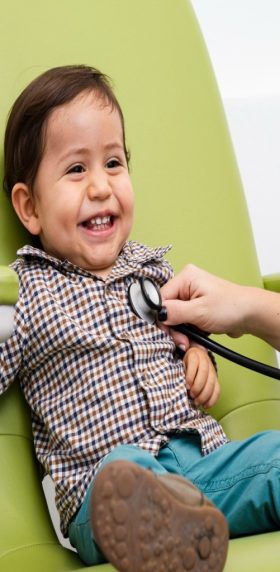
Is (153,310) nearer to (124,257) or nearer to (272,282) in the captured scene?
(124,257)

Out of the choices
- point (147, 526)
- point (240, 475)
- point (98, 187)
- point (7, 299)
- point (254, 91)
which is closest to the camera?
point (147, 526)

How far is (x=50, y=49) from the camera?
5.25 feet

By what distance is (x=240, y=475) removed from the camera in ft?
4.11

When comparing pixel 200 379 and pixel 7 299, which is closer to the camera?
pixel 7 299

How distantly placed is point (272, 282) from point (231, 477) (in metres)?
0.49

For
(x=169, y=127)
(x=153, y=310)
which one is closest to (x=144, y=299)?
(x=153, y=310)

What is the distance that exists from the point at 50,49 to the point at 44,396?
1.74 ft

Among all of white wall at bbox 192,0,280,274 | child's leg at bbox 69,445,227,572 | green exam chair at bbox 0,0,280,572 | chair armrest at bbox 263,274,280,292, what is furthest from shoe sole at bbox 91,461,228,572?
white wall at bbox 192,0,280,274

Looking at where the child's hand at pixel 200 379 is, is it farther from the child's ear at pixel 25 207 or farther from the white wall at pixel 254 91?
the white wall at pixel 254 91

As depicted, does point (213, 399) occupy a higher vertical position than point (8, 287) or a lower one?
lower

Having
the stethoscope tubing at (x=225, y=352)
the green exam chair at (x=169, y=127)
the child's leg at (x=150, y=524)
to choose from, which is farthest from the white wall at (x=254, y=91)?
the child's leg at (x=150, y=524)

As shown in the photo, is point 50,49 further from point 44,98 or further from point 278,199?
point 278,199

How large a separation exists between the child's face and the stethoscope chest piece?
0.05 m

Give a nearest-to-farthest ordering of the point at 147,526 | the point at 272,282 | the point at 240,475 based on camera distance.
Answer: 1. the point at 147,526
2. the point at 240,475
3. the point at 272,282
